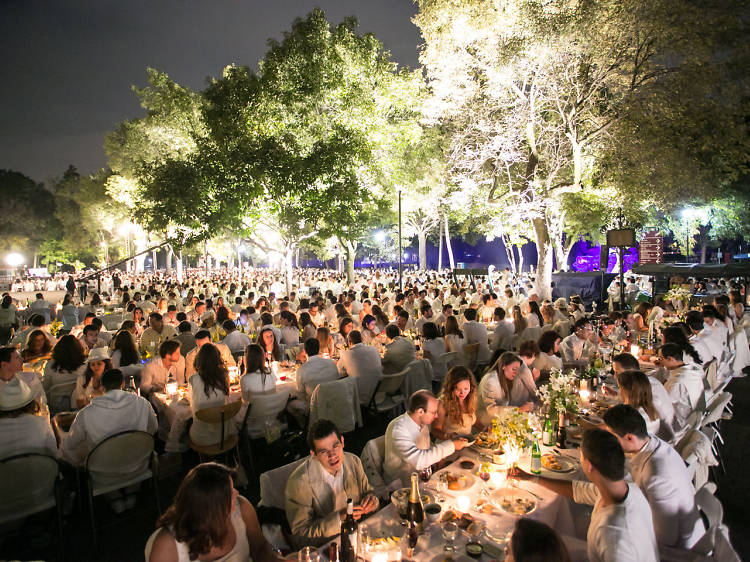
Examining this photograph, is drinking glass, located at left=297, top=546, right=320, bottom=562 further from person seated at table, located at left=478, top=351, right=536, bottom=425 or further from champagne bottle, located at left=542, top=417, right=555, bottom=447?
person seated at table, located at left=478, top=351, right=536, bottom=425

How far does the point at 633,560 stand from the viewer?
240 cm

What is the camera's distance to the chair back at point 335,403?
5.73m

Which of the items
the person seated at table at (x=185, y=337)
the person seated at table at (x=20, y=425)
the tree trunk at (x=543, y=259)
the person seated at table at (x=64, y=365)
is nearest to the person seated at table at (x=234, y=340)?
the person seated at table at (x=185, y=337)

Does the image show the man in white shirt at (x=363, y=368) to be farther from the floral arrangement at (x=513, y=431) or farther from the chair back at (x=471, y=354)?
the floral arrangement at (x=513, y=431)

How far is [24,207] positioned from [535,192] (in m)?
55.4

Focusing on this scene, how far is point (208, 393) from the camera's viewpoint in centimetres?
543

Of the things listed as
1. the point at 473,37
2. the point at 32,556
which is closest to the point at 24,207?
the point at 473,37

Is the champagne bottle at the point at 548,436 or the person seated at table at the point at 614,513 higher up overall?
the person seated at table at the point at 614,513

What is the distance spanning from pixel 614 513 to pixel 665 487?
96cm

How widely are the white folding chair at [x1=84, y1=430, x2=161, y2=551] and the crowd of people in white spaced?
404mm

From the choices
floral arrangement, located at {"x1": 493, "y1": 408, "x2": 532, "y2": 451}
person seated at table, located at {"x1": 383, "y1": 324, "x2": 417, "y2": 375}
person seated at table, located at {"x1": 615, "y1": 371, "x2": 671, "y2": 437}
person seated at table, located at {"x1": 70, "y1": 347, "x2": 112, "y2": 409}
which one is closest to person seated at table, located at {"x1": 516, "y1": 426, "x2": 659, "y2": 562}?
floral arrangement, located at {"x1": 493, "y1": 408, "x2": 532, "y2": 451}

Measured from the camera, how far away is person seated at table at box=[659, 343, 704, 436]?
5.36 metres

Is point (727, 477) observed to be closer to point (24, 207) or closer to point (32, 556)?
point (32, 556)

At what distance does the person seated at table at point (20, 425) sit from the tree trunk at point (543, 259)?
1666 cm
